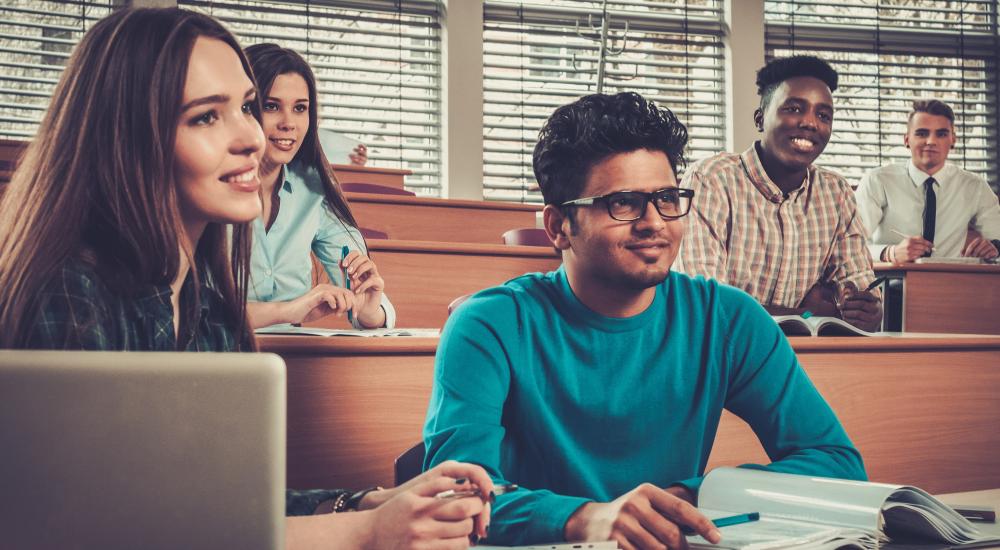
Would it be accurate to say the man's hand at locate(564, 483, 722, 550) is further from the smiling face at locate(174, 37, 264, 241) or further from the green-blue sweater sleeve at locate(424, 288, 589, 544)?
the smiling face at locate(174, 37, 264, 241)

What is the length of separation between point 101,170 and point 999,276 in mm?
3295

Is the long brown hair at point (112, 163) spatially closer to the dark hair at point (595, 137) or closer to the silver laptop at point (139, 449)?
the silver laptop at point (139, 449)

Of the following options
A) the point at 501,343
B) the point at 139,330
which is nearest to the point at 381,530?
the point at 139,330

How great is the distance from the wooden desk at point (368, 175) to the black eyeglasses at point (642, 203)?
3.46m

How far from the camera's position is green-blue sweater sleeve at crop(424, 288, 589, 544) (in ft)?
3.29

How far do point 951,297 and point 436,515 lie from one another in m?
3.05

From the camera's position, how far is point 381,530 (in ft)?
2.73

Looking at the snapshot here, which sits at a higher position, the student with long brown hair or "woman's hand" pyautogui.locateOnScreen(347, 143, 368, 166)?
"woman's hand" pyautogui.locateOnScreen(347, 143, 368, 166)

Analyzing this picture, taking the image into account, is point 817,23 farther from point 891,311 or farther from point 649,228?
Result: point 649,228

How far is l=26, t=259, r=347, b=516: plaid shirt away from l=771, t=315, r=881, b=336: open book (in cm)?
103

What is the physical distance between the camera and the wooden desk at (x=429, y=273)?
2791mm

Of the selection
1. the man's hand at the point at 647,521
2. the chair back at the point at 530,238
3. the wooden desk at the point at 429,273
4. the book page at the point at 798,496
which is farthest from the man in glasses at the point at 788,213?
the man's hand at the point at 647,521

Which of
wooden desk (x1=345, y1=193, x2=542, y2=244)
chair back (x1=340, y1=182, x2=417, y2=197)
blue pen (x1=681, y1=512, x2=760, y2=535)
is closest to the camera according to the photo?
blue pen (x1=681, y1=512, x2=760, y2=535)

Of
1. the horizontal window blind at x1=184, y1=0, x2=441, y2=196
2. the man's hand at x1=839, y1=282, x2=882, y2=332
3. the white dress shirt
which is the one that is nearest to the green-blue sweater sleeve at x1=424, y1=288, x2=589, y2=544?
the man's hand at x1=839, y1=282, x2=882, y2=332
